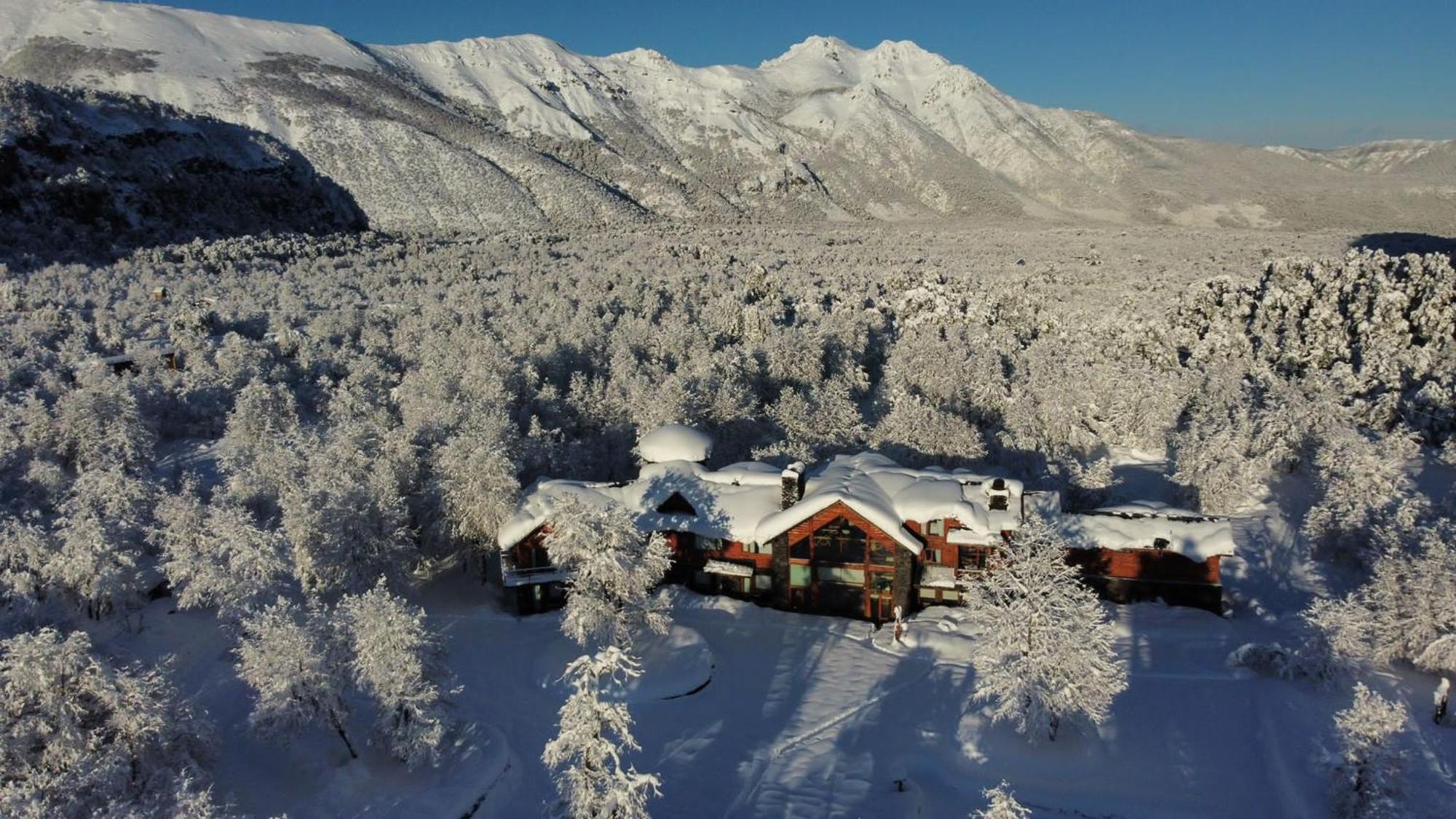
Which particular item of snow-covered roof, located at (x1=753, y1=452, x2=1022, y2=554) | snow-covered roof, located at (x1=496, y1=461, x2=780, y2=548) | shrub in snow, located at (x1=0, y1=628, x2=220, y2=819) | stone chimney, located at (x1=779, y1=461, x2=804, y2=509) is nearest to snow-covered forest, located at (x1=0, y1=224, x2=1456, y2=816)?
shrub in snow, located at (x1=0, y1=628, x2=220, y2=819)

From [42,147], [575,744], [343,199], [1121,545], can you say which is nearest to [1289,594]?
[1121,545]

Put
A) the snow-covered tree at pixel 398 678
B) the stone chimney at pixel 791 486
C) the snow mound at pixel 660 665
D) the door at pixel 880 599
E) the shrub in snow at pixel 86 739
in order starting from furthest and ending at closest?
the stone chimney at pixel 791 486
the door at pixel 880 599
the snow mound at pixel 660 665
the snow-covered tree at pixel 398 678
the shrub in snow at pixel 86 739

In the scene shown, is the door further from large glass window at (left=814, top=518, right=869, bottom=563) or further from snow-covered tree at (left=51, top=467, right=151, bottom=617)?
snow-covered tree at (left=51, top=467, right=151, bottom=617)

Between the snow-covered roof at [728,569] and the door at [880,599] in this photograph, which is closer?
the door at [880,599]

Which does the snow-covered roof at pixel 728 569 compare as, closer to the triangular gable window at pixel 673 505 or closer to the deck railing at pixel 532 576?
the triangular gable window at pixel 673 505

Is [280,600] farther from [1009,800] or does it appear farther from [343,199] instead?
[343,199]

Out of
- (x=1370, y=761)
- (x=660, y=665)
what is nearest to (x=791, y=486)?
(x=660, y=665)

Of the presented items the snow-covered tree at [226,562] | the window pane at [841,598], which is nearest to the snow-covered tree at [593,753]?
the snow-covered tree at [226,562]
